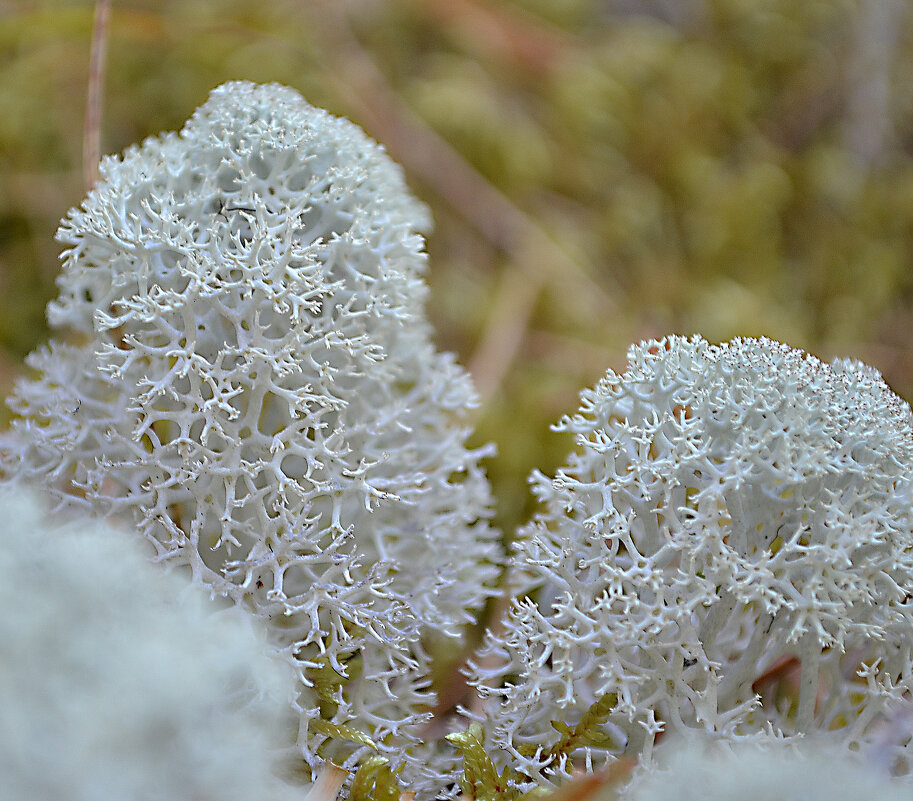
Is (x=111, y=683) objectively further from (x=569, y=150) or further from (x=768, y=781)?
(x=569, y=150)

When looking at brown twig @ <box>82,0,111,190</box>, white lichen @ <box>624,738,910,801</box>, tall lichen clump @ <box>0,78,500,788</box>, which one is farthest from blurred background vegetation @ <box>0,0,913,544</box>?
white lichen @ <box>624,738,910,801</box>

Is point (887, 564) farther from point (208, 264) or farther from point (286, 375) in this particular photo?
point (208, 264)

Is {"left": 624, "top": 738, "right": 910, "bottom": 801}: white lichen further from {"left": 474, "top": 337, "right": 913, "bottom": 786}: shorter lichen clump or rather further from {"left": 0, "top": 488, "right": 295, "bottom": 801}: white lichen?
{"left": 0, "top": 488, "right": 295, "bottom": 801}: white lichen

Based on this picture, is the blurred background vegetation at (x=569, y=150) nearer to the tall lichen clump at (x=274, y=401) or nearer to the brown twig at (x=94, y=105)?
the brown twig at (x=94, y=105)

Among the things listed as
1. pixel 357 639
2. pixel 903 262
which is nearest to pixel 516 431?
pixel 357 639

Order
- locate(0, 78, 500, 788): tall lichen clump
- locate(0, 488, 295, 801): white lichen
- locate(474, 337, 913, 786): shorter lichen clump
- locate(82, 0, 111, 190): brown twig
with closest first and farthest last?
locate(0, 488, 295, 801): white lichen
locate(474, 337, 913, 786): shorter lichen clump
locate(0, 78, 500, 788): tall lichen clump
locate(82, 0, 111, 190): brown twig

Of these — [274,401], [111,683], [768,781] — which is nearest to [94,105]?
[274,401]
